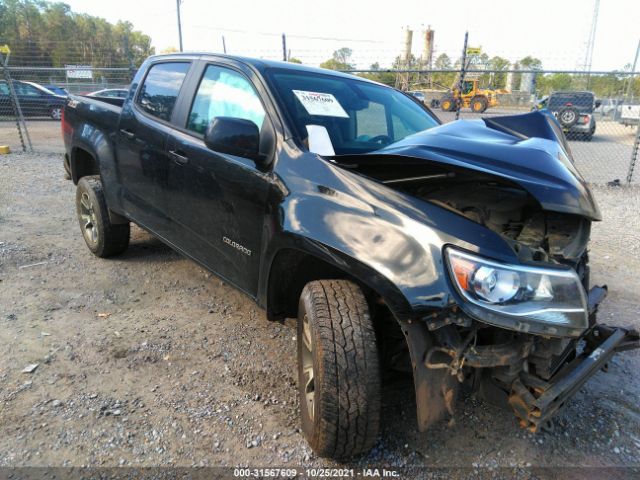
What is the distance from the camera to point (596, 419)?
2.46 meters

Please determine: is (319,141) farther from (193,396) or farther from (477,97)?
(477,97)

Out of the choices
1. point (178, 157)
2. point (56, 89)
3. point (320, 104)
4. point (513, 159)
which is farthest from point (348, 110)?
point (56, 89)

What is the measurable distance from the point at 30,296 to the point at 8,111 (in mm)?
16661

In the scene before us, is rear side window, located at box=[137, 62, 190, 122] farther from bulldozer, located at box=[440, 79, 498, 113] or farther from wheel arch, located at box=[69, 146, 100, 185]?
bulldozer, located at box=[440, 79, 498, 113]

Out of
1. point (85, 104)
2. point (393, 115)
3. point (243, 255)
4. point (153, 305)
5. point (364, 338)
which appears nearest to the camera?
point (364, 338)

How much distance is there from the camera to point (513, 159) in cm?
205

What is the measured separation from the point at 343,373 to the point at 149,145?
2363 mm

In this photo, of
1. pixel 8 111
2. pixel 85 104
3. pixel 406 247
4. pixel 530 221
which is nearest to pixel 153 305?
pixel 85 104

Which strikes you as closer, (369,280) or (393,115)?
(369,280)

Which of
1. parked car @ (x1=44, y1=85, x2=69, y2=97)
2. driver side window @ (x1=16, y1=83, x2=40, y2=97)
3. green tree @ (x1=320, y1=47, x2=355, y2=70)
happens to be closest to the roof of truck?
green tree @ (x1=320, y1=47, x2=355, y2=70)

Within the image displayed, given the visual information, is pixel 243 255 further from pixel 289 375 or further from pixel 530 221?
pixel 530 221

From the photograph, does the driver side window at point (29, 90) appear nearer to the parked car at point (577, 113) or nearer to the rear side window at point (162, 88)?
the rear side window at point (162, 88)

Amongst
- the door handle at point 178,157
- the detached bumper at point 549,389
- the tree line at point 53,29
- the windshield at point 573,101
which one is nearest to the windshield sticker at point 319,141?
the door handle at point 178,157

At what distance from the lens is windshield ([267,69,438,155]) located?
2.69m
